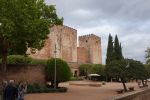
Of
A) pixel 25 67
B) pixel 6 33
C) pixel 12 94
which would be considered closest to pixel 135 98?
pixel 12 94

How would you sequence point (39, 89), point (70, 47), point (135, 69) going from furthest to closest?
1. point (70, 47)
2. point (135, 69)
3. point (39, 89)

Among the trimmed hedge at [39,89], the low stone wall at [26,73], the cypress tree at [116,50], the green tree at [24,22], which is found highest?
the cypress tree at [116,50]

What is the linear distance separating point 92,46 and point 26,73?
59112 millimetres

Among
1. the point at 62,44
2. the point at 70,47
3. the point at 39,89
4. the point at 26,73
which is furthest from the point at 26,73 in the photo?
the point at 70,47

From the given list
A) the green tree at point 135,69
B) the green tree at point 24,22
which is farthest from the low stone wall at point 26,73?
the green tree at point 135,69

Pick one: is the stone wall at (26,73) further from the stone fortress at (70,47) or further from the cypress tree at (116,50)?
the cypress tree at (116,50)

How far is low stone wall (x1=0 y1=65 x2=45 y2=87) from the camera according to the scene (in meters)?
35.1

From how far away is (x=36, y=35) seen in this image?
3045 centimetres

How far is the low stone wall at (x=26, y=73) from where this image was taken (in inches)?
1380

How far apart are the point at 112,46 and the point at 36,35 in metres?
52.8

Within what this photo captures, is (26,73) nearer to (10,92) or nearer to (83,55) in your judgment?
(10,92)

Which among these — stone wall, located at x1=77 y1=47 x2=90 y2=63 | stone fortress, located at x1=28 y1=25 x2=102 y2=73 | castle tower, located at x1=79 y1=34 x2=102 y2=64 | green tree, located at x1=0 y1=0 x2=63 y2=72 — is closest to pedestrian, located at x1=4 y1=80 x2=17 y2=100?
green tree, located at x1=0 y1=0 x2=63 y2=72

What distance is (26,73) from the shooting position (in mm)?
36531

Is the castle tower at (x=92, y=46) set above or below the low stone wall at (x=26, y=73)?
above
